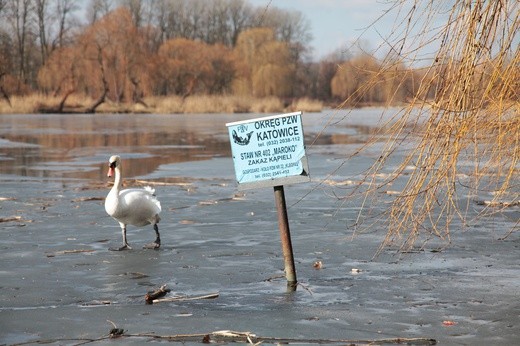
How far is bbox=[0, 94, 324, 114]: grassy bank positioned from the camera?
57.4 meters

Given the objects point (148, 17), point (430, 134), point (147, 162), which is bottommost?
point (147, 162)

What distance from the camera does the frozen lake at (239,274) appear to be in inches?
245

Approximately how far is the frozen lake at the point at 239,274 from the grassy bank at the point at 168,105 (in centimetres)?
4338

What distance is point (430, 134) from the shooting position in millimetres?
6043

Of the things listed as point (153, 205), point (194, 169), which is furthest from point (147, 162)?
point (153, 205)

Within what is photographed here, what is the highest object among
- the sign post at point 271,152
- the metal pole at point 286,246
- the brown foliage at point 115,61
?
the brown foliage at point 115,61

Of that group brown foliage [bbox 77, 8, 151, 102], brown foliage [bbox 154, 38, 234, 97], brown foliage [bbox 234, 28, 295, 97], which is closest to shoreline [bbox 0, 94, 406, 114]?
brown foliage [bbox 77, 8, 151, 102]

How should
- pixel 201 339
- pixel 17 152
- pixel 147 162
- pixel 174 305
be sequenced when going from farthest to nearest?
pixel 17 152
pixel 147 162
pixel 174 305
pixel 201 339

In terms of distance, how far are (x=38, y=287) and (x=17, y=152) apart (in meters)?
17.3

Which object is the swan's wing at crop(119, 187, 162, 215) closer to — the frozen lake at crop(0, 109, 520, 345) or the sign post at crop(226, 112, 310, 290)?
the frozen lake at crop(0, 109, 520, 345)

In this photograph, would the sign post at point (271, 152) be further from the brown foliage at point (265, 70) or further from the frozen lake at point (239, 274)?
the brown foliage at point (265, 70)

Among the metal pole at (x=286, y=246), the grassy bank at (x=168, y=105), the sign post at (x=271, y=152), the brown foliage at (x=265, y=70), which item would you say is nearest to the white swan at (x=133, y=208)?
the metal pole at (x=286, y=246)

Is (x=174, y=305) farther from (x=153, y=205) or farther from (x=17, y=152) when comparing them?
(x=17, y=152)

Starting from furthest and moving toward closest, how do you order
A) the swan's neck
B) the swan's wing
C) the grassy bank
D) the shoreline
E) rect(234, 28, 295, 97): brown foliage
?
rect(234, 28, 295, 97): brown foliage, the shoreline, the grassy bank, the swan's neck, the swan's wing
